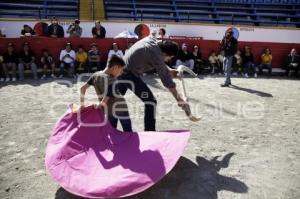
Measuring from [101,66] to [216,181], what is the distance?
8.09 m

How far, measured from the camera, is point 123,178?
3.85 meters

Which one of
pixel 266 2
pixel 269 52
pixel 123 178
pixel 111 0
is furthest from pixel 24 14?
pixel 123 178

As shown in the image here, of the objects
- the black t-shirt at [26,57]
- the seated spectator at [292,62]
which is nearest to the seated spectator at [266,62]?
the seated spectator at [292,62]

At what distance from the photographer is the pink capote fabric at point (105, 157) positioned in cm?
Answer: 379

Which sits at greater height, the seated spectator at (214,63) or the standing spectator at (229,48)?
the standing spectator at (229,48)

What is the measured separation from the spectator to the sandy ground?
0.85m

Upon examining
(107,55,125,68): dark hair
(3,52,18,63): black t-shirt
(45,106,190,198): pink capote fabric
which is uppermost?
(107,55,125,68): dark hair

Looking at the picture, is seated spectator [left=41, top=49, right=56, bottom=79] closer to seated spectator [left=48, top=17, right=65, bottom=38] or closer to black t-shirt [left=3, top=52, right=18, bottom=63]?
black t-shirt [left=3, top=52, right=18, bottom=63]

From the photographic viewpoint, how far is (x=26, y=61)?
10812 millimetres

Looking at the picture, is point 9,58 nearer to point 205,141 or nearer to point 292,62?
point 205,141

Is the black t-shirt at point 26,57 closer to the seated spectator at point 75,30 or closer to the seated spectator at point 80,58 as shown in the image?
the seated spectator at point 80,58

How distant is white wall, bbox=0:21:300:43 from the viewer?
14.3 metres

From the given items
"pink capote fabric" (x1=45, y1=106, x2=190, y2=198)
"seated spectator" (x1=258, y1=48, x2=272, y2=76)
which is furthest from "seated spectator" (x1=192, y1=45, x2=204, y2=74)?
"pink capote fabric" (x1=45, y1=106, x2=190, y2=198)

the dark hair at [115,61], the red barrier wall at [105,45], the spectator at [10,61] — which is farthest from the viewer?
the red barrier wall at [105,45]
